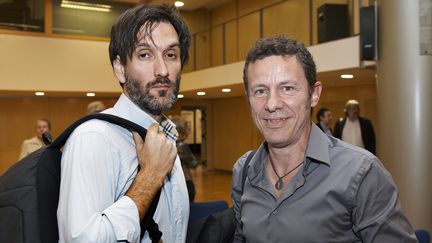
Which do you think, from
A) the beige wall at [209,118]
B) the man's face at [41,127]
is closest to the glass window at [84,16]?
the beige wall at [209,118]

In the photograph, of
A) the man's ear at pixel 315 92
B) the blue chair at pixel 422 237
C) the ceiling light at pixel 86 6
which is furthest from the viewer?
the ceiling light at pixel 86 6

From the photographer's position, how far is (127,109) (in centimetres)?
157

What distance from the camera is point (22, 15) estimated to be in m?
10.6

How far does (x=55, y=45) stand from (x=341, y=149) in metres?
10.6

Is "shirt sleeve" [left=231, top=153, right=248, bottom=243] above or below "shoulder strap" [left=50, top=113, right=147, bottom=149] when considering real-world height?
below

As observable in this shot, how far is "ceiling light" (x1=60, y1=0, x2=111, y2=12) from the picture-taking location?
11430mm

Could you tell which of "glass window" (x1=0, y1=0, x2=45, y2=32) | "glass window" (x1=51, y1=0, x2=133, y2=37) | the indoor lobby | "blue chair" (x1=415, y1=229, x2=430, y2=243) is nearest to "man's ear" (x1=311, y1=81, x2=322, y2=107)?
"blue chair" (x1=415, y1=229, x2=430, y2=243)

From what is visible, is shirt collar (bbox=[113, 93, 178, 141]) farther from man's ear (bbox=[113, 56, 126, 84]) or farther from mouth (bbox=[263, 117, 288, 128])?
mouth (bbox=[263, 117, 288, 128])

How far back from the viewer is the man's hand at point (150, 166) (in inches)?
52.4

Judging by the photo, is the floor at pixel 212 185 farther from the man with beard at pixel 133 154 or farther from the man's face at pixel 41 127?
the man with beard at pixel 133 154

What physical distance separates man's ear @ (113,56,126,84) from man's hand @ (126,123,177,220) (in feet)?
0.87

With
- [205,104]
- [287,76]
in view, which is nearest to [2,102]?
[205,104]

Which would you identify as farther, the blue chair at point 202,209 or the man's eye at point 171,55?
the blue chair at point 202,209

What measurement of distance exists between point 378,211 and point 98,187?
34.7 inches
